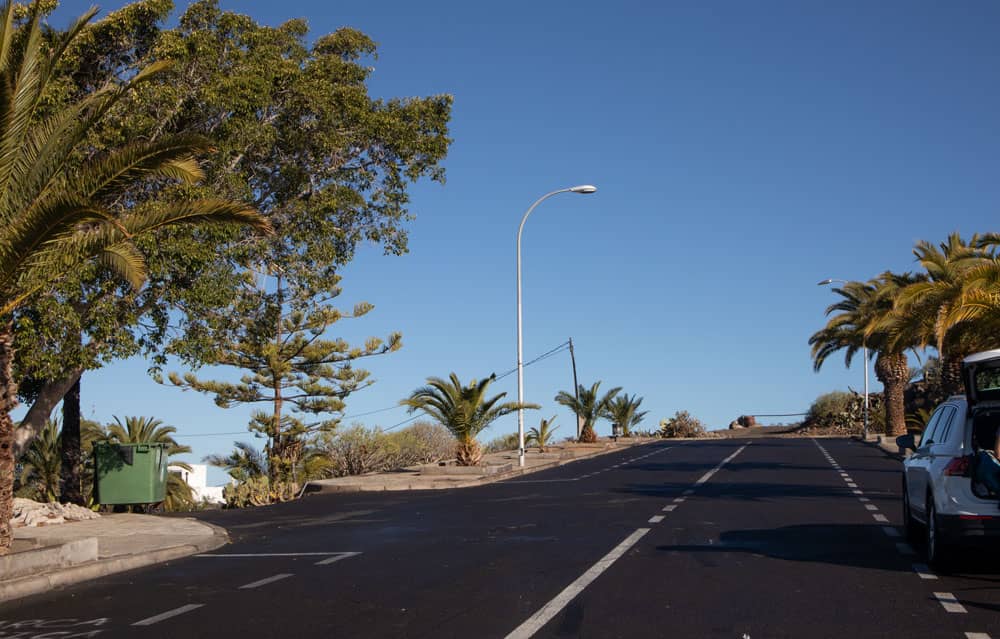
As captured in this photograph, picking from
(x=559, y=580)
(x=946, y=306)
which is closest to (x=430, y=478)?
(x=946, y=306)

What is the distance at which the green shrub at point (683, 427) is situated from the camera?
7434 cm

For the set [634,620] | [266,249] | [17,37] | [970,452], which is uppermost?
[17,37]

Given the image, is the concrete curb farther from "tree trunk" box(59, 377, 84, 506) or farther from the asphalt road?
"tree trunk" box(59, 377, 84, 506)

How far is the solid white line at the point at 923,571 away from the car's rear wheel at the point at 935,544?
3.0 inches

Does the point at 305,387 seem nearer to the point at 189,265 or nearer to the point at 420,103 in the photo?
the point at 420,103

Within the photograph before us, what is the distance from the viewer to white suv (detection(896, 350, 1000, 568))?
392 inches

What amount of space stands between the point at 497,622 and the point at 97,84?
755 inches

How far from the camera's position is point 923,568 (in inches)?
431

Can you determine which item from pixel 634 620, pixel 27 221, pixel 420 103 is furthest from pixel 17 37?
pixel 634 620

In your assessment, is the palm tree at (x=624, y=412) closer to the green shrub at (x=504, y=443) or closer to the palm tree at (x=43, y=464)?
the green shrub at (x=504, y=443)

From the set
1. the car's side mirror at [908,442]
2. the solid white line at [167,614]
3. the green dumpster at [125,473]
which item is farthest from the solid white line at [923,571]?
the green dumpster at [125,473]

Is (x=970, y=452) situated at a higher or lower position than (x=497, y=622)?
higher

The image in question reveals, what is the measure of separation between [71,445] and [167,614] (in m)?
15.8

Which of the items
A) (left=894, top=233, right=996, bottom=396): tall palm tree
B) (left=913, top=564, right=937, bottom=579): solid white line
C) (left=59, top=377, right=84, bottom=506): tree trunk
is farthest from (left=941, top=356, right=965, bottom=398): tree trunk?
(left=59, top=377, right=84, bottom=506): tree trunk
